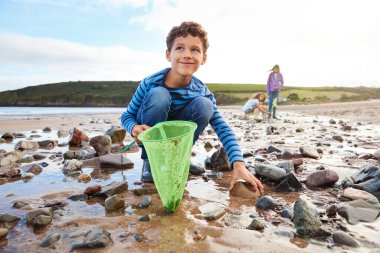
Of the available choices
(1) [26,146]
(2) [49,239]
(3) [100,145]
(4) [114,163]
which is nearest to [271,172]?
(4) [114,163]

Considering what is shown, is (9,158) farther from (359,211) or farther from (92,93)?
(92,93)

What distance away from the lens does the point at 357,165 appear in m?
3.82

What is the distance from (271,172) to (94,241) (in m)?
1.99

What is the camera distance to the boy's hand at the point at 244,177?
272 cm

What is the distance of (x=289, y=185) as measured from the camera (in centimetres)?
288

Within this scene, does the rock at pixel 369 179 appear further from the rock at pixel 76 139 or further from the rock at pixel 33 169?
the rock at pixel 76 139

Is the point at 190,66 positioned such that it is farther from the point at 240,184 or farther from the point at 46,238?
the point at 46,238

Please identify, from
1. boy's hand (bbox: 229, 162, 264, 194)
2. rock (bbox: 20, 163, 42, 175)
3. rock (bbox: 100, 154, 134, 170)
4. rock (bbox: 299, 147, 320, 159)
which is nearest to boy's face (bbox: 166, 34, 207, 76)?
boy's hand (bbox: 229, 162, 264, 194)

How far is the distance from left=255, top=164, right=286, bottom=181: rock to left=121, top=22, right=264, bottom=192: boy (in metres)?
0.35

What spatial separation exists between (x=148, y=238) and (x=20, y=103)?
7604cm

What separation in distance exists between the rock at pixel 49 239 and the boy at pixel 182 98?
1214 millimetres

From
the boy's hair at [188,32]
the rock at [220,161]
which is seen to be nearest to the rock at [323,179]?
the rock at [220,161]

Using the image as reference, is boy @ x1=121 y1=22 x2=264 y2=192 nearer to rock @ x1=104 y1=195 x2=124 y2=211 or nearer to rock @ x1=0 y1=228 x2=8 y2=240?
rock @ x1=104 y1=195 x2=124 y2=211

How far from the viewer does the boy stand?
9.60ft
